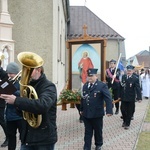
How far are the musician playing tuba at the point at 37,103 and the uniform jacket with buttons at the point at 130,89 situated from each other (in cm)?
562

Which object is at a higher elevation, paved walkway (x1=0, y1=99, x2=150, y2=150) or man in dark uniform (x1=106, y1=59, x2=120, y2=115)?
man in dark uniform (x1=106, y1=59, x2=120, y2=115)

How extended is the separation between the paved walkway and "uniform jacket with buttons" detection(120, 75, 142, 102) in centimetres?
87

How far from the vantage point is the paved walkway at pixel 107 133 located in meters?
7.18

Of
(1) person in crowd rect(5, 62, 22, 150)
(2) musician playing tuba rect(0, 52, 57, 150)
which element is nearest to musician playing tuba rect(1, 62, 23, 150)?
(1) person in crowd rect(5, 62, 22, 150)

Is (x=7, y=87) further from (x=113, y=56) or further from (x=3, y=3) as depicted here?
(x=113, y=56)

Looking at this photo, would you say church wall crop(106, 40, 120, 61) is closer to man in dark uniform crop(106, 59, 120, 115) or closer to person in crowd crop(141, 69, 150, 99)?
person in crowd crop(141, 69, 150, 99)

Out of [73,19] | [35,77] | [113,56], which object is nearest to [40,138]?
[35,77]

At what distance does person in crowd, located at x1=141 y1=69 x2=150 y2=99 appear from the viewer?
64.8 feet

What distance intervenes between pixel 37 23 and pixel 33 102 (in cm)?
958

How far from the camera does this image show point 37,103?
138 inches

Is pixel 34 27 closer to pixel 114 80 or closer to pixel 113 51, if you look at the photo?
pixel 114 80

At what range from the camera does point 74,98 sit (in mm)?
8734

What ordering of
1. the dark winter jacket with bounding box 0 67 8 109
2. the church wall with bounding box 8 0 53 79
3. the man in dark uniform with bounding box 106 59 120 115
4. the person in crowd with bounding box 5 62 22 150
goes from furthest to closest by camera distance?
the church wall with bounding box 8 0 53 79
the man in dark uniform with bounding box 106 59 120 115
the dark winter jacket with bounding box 0 67 8 109
the person in crowd with bounding box 5 62 22 150

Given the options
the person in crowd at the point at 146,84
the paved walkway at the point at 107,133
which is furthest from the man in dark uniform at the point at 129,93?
the person in crowd at the point at 146,84
